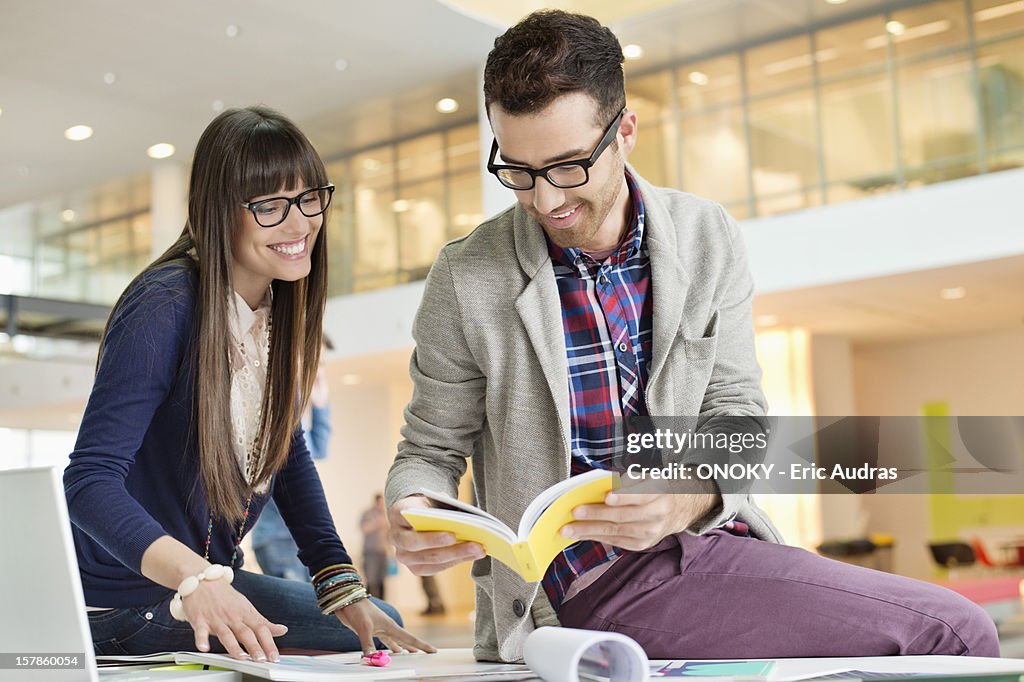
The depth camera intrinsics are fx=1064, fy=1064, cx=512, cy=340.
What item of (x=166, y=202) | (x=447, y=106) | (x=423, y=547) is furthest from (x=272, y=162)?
(x=166, y=202)

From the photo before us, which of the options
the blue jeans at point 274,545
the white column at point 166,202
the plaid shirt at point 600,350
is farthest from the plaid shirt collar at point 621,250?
the white column at point 166,202

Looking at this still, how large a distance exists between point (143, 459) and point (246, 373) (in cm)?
23

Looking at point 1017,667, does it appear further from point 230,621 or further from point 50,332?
point 50,332

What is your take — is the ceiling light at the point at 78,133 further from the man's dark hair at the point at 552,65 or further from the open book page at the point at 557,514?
the open book page at the point at 557,514

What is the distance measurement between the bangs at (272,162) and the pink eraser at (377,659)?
79cm

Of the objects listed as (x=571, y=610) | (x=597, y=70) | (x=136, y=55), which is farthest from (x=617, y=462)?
(x=136, y=55)

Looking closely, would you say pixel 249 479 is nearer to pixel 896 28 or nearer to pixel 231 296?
pixel 231 296

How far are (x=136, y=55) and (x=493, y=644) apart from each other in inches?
335

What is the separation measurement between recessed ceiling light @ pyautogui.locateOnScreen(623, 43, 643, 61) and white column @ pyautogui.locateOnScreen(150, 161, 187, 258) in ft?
16.8

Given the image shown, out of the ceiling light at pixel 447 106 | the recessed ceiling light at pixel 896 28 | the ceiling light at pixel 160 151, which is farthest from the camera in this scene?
the ceiling light at pixel 160 151

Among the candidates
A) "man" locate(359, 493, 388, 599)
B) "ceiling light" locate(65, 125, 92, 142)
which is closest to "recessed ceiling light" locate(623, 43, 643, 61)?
"ceiling light" locate(65, 125, 92, 142)

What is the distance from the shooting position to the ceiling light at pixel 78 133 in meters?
10.4

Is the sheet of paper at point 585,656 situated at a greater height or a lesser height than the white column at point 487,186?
lesser

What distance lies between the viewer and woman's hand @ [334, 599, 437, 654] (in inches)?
71.7
